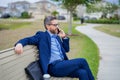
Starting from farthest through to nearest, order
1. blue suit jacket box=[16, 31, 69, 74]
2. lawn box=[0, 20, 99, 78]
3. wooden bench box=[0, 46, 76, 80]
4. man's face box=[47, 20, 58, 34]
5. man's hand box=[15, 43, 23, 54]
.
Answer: lawn box=[0, 20, 99, 78] < man's face box=[47, 20, 58, 34] < blue suit jacket box=[16, 31, 69, 74] < man's hand box=[15, 43, 23, 54] < wooden bench box=[0, 46, 76, 80]

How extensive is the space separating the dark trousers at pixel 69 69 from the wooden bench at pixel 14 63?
0.13 metres

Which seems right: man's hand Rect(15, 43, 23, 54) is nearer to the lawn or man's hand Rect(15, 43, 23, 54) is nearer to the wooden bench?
the wooden bench

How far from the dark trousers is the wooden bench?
0.43ft

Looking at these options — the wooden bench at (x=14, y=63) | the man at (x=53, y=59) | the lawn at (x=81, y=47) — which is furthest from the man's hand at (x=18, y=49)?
the lawn at (x=81, y=47)

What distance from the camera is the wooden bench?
5.72 m

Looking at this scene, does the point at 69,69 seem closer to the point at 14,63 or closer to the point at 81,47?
the point at 14,63

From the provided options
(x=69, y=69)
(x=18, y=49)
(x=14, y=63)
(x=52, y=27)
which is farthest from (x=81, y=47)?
(x=14, y=63)

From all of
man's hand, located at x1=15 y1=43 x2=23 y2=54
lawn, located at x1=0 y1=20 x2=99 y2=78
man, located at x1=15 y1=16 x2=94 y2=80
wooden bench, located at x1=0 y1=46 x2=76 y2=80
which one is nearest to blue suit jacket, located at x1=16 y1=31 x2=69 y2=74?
man, located at x1=15 y1=16 x2=94 y2=80

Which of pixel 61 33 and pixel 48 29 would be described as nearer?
pixel 48 29

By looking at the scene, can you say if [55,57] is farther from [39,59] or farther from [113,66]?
[113,66]

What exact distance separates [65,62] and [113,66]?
18.3 ft

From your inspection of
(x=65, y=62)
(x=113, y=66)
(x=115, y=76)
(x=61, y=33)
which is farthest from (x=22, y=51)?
(x=113, y=66)

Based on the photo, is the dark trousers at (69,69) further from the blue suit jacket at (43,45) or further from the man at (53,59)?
the blue suit jacket at (43,45)

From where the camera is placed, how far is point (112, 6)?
85750 mm
